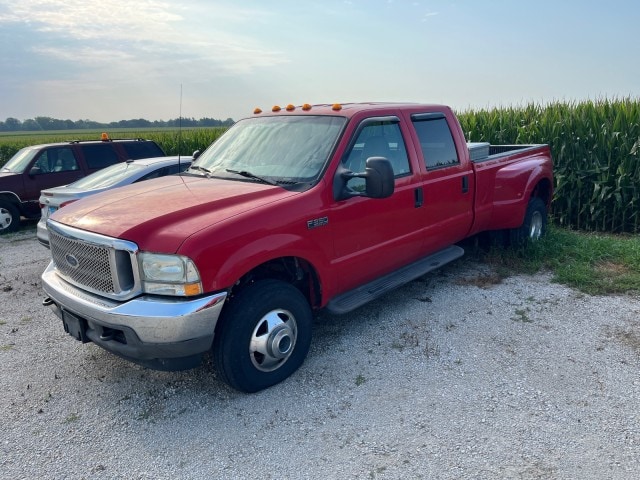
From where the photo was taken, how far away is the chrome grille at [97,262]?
3354mm

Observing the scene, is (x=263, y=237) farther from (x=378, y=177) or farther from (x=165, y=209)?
(x=378, y=177)

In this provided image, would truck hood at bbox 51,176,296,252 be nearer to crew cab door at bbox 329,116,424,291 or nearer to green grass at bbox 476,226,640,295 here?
crew cab door at bbox 329,116,424,291

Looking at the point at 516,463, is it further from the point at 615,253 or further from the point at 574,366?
the point at 615,253

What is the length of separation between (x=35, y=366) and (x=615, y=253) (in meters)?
6.64


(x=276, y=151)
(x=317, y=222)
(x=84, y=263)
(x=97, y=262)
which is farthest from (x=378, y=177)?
(x=84, y=263)

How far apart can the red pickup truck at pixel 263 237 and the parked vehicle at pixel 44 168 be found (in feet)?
21.6

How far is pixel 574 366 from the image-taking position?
403 cm

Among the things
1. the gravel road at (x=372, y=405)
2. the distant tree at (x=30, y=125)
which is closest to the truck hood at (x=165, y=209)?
the gravel road at (x=372, y=405)

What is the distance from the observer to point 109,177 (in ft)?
26.2

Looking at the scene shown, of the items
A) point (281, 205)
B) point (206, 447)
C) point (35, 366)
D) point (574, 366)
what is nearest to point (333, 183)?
point (281, 205)

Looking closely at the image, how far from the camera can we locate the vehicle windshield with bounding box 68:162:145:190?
7.75 meters

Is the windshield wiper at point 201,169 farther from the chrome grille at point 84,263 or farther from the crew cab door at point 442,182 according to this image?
the crew cab door at point 442,182

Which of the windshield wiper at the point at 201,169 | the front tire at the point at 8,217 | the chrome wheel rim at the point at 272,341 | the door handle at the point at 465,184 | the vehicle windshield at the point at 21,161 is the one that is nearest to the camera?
the chrome wheel rim at the point at 272,341

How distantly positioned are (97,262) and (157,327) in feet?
2.26
